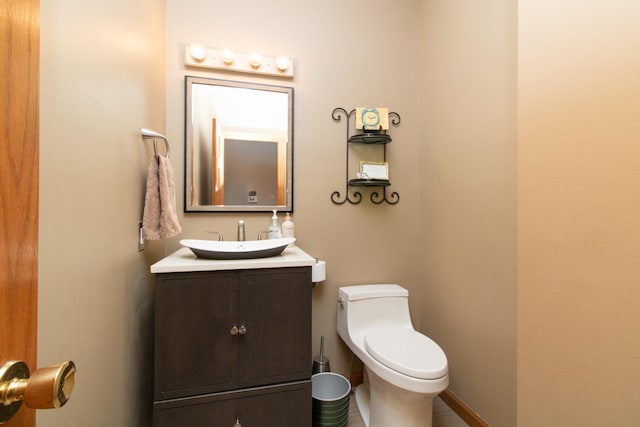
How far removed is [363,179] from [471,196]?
2.12ft

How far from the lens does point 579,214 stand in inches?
31.0

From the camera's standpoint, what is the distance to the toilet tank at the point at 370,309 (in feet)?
5.76

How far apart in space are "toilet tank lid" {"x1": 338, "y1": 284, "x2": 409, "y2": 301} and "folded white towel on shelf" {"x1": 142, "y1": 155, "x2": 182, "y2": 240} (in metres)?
1.06

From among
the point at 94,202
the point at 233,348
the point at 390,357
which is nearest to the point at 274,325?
the point at 233,348

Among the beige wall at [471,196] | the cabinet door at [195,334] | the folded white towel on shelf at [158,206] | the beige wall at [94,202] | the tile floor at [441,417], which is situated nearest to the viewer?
the beige wall at [94,202]

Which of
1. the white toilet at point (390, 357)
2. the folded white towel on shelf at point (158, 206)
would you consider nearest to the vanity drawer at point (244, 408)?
the white toilet at point (390, 357)

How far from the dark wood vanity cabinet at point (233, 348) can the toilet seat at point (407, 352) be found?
14.8 inches

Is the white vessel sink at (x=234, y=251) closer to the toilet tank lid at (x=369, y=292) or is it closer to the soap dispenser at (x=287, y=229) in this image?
the soap dispenser at (x=287, y=229)

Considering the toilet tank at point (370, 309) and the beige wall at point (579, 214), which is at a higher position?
the beige wall at point (579, 214)

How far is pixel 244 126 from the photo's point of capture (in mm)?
1815

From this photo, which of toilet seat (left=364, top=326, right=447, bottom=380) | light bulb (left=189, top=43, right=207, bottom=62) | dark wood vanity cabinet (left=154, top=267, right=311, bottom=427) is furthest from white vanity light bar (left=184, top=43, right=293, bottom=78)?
toilet seat (left=364, top=326, right=447, bottom=380)

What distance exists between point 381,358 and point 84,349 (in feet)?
3.76

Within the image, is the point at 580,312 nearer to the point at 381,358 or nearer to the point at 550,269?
the point at 550,269

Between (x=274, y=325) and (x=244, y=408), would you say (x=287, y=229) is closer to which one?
(x=274, y=325)
